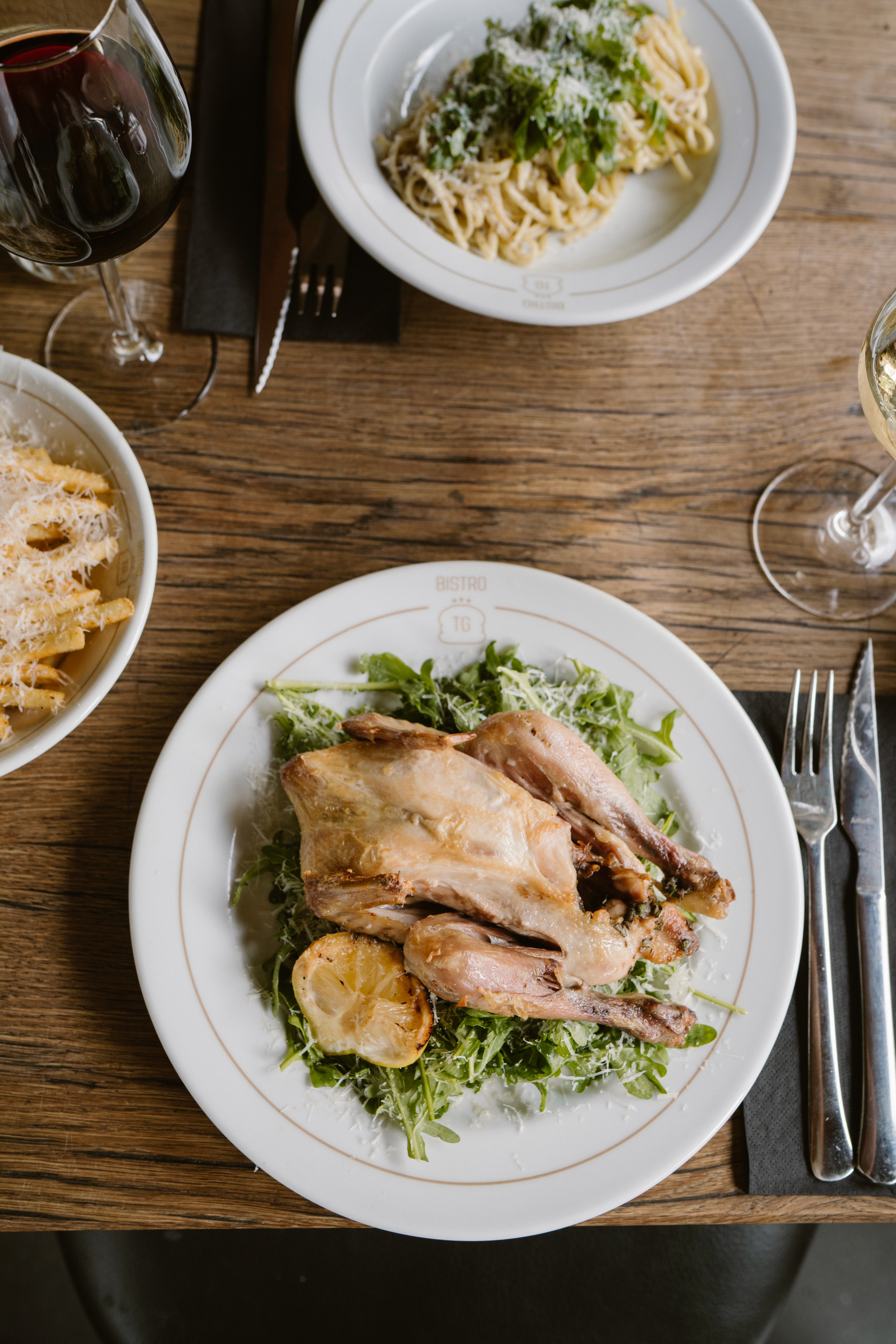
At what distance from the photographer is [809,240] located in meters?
1.96

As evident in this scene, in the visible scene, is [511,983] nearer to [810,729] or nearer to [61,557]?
[810,729]

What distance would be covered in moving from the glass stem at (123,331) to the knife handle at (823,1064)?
1.63 meters

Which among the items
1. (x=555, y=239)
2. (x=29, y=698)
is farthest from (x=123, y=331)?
(x=555, y=239)

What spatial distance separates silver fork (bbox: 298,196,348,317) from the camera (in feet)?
Answer: 5.75

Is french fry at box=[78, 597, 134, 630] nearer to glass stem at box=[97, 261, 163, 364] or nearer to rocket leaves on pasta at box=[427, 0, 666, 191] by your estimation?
glass stem at box=[97, 261, 163, 364]

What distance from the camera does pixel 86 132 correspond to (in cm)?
111

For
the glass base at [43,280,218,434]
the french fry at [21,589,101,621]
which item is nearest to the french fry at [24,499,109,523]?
the french fry at [21,589,101,621]

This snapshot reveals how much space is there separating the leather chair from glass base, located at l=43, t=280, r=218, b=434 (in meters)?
1.81

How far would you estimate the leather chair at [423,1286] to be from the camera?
6.25ft

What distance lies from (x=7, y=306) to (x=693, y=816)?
5.55 feet

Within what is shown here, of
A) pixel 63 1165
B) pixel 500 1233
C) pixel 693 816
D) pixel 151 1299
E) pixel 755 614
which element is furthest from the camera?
pixel 151 1299

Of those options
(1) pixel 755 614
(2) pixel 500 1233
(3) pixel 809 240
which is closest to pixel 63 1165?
(2) pixel 500 1233

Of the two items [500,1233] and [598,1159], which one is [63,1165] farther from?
[598,1159]

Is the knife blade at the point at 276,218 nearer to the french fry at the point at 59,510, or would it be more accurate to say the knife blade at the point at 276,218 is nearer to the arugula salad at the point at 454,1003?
the french fry at the point at 59,510
